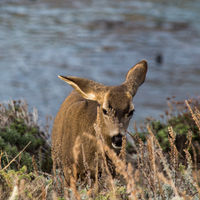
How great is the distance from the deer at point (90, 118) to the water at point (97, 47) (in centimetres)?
340

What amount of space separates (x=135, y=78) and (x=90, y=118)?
0.75 metres

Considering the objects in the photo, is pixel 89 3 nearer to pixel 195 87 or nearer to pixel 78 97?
pixel 195 87

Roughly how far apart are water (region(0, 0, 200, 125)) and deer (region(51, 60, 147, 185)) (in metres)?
3.40

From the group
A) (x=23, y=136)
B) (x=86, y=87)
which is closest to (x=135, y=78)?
(x=86, y=87)

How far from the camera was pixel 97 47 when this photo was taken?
1981 centimetres

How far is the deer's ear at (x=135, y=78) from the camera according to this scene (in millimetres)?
5645

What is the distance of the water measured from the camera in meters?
14.0

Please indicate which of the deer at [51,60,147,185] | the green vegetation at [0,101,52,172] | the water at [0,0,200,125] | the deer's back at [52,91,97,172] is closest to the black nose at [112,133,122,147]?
the deer at [51,60,147,185]

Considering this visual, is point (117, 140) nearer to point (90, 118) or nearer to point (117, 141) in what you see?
point (117, 141)

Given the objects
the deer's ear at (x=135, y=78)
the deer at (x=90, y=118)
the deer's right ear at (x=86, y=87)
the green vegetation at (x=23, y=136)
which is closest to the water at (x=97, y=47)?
the green vegetation at (x=23, y=136)

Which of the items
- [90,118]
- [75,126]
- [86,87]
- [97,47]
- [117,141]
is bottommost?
[97,47]

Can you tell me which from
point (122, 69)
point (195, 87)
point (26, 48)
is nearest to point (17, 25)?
point (26, 48)

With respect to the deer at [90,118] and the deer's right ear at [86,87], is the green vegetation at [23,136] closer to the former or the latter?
the deer at [90,118]

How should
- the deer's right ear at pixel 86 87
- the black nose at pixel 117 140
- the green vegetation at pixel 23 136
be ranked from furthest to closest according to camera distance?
the green vegetation at pixel 23 136, the deer's right ear at pixel 86 87, the black nose at pixel 117 140
